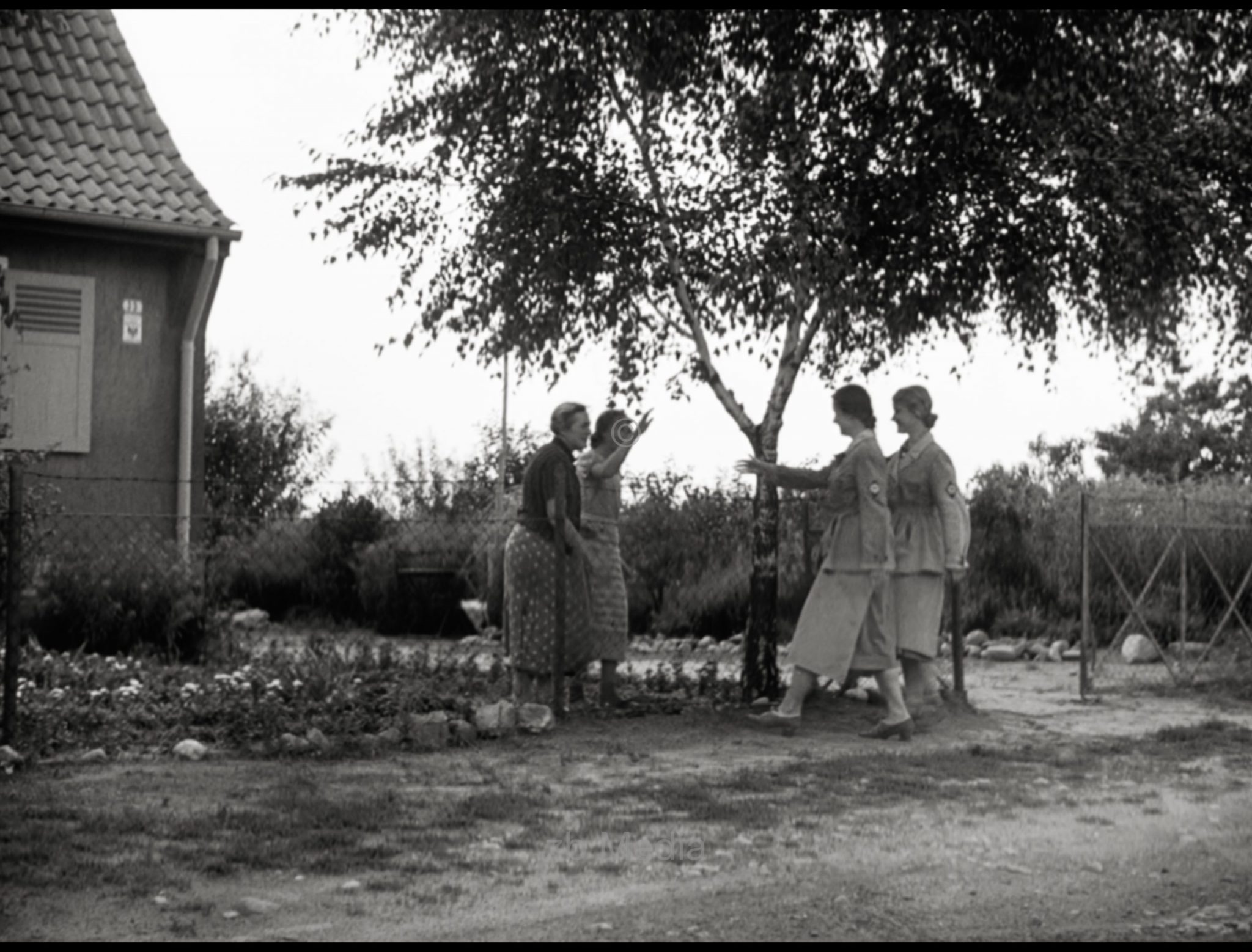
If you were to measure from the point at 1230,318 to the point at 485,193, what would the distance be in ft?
19.4

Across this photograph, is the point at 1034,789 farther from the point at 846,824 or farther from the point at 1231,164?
the point at 1231,164

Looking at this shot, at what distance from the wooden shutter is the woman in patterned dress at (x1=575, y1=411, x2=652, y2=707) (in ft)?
22.2

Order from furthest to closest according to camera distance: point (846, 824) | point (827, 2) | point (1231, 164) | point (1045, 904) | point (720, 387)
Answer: point (720, 387) → point (1231, 164) → point (827, 2) → point (846, 824) → point (1045, 904)

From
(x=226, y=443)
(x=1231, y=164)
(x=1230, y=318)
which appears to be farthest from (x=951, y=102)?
(x=226, y=443)

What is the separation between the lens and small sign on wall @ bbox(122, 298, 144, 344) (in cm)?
1708

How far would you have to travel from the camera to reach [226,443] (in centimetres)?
3509

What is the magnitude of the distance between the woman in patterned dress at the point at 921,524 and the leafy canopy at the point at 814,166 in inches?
29.4

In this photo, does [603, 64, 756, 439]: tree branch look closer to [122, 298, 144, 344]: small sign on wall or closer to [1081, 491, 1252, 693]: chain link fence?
[1081, 491, 1252, 693]: chain link fence

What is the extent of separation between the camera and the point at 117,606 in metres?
14.2

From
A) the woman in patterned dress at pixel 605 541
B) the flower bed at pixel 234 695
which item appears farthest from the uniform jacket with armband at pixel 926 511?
the flower bed at pixel 234 695

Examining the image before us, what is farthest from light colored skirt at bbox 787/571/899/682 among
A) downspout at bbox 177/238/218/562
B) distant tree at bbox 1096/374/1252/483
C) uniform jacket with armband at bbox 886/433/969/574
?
distant tree at bbox 1096/374/1252/483

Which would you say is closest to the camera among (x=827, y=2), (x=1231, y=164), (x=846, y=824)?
(x=846, y=824)

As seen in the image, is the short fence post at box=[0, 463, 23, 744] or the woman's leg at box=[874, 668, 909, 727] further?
the woman's leg at box=[874, 668, 909, 727]

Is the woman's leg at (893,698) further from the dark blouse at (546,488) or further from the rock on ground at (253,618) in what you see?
the rock on ground at (253,618)
